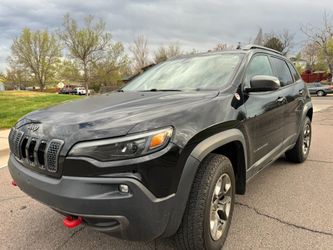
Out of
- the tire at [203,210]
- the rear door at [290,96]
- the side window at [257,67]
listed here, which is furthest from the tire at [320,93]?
the tire at [203,210]

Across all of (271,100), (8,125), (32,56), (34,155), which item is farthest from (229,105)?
(32,56)

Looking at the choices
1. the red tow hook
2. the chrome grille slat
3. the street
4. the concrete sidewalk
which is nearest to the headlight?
the red tow hook

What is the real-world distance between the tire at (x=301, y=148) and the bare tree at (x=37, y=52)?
42.9 m

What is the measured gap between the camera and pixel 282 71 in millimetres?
4590

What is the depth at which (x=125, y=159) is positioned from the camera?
2018 millimetres

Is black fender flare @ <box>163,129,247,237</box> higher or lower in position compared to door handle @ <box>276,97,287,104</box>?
lower

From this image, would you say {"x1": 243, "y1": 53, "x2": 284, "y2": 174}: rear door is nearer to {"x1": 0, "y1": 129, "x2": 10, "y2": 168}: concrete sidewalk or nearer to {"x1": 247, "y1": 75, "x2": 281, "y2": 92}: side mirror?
{"x1": 247, "y1": 75, "x2": 281, "y2": 92}: side mirror

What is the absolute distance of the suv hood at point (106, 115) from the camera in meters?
2.10

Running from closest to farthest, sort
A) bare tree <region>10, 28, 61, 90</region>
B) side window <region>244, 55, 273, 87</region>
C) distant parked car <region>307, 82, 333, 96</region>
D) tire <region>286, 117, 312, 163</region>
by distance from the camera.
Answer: side window <region>244, 55, 273, 87</region> < tire <region>286, 117, 312, 163</region> < distant parked car <region>307, 82, 333, 96</region> < bare tree <region>10, 28, 61, 90</region>

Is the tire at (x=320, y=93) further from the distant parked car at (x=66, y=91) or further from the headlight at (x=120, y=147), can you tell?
the distant parked car at (x=66, y=91)

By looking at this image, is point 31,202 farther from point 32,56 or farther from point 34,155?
point 32,56

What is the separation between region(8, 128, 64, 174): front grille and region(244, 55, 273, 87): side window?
1.99 meters

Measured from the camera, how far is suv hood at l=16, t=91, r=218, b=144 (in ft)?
6.90

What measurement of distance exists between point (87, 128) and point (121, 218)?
63 cm
